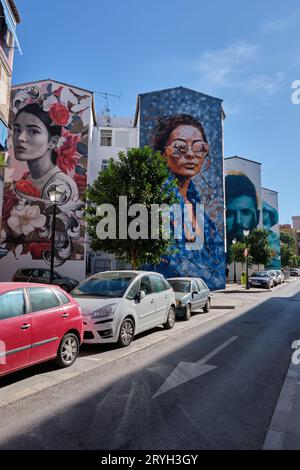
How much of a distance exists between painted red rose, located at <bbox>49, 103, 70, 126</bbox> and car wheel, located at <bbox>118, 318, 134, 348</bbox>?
907 inches

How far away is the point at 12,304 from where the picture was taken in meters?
5.54

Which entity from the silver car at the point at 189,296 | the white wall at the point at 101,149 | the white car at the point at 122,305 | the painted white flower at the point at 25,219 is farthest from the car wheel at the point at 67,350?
the white wall at the point at 101,149

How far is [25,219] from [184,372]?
22.8 m

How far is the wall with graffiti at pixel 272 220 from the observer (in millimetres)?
53406

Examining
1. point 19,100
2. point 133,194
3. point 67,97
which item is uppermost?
point 67,97

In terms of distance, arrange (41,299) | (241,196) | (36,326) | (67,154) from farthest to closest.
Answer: (241,196)
(67,154)
(41,299)
(36,326)

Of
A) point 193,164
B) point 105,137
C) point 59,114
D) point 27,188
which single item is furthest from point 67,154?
point 193,164

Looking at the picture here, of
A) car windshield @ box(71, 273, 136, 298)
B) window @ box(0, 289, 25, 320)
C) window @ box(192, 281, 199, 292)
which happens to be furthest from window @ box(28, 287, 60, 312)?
window @ box(192, 281, 199, 292)

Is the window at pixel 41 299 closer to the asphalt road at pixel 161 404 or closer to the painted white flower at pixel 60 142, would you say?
the asphalt road at pixel 161 404

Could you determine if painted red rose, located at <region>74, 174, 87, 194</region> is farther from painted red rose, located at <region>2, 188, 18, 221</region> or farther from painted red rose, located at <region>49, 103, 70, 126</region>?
painted red rose, located at <region>2, 188, 18, 221</region>

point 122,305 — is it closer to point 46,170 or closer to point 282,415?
point 282,415

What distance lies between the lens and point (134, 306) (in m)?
8.66

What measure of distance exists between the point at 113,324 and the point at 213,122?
27.9 metres

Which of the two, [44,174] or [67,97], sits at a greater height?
[67,97]
